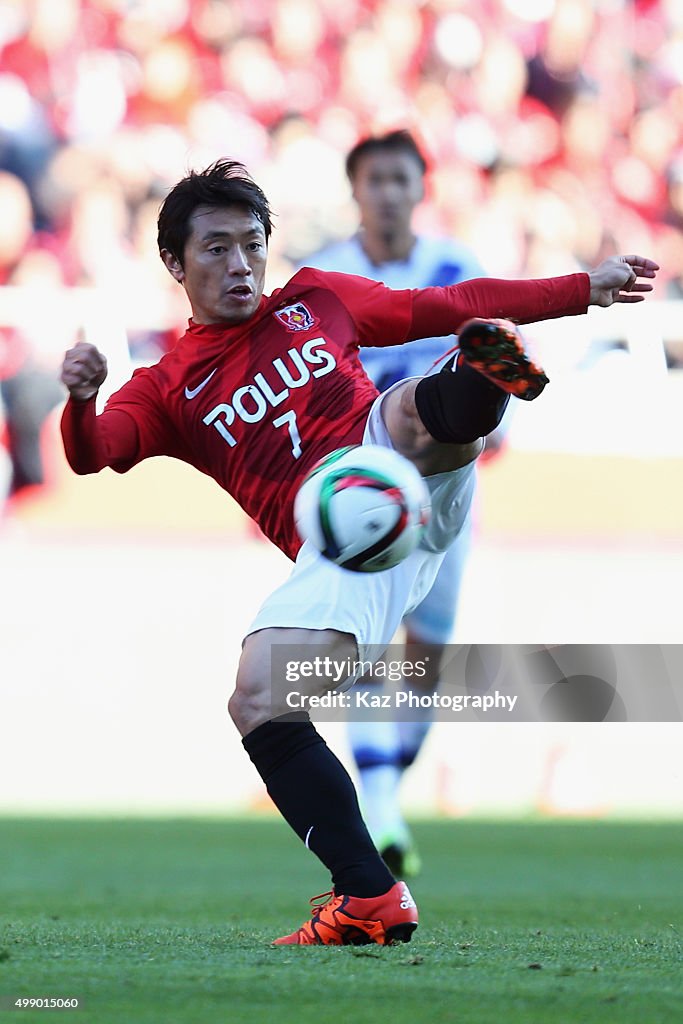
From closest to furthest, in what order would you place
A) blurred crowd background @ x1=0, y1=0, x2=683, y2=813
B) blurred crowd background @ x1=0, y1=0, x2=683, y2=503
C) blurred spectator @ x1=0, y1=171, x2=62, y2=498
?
blurred crowd background @ x1=0, y1=0, x2=683, y2=813 < blurred spectator @ x1=0, y1=171, x2=62, y2=498 < blurred crowd background @ x1=0, y1=0, x2=683, y2=503

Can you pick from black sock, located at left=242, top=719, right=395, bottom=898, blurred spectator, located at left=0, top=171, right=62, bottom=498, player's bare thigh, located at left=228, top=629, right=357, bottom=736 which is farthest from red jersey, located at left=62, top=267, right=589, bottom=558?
blurred spectator, located at left=0, top=171, right=62, bottom=498

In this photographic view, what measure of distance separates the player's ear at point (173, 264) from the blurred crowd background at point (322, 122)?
6.05 meters

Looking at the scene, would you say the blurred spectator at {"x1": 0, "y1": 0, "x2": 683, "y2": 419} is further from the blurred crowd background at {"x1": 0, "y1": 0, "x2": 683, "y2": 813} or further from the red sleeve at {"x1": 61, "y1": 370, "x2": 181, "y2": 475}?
the red sleeve at {"x1": 61, "y1": 370, "x2": 181, "y2": 475}

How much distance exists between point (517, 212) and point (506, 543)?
2507 mm

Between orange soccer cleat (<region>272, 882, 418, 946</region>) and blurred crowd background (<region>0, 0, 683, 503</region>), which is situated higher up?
blurred crowd background (<region>0, 0, 683, 503</region>)

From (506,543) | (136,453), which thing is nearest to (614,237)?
(506,543)

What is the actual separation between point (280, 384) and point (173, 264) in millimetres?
463

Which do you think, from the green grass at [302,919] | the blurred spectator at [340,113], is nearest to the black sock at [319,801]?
the green grass at [302,919]

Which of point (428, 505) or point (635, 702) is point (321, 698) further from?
point (635, 702)

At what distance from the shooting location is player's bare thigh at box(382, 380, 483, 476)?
10.8 feet

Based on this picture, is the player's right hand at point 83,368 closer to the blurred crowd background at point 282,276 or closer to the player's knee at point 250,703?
the player's knee at point 250,703

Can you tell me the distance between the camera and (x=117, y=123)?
10523 millimetres

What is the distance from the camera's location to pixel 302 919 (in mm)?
4023

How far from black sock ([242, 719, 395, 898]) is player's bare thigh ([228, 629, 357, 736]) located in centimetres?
3
